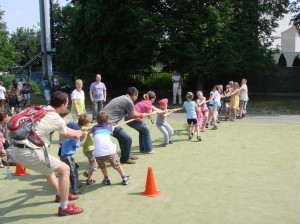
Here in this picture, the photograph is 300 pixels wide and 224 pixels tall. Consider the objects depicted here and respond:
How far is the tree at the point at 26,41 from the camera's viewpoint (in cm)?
8231

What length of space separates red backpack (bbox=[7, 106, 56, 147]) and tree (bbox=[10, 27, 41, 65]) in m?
80.0

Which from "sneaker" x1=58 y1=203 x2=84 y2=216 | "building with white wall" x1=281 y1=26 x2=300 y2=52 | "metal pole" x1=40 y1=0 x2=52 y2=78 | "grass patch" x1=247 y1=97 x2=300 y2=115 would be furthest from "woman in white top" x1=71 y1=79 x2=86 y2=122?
"building with white wall" x1=281 y1=26 x2=300 y2=52

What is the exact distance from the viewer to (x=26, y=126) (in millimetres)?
5352

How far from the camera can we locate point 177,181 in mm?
7531

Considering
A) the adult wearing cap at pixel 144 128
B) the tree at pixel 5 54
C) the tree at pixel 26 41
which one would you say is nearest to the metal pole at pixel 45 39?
the tree at pixel 5 54

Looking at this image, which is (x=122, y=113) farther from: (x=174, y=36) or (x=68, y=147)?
(x=174, y=36)

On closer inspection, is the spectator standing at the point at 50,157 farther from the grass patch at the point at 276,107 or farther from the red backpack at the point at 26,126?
the grass patch at the point at 276,107

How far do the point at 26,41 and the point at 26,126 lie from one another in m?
83.1

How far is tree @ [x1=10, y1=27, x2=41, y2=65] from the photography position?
3241 inches

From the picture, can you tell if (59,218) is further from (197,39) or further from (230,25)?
(230,25)

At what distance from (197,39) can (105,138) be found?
15078 millimetres

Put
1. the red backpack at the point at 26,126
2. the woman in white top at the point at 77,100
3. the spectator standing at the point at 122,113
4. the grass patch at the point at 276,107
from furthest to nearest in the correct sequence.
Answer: the grass patch at the point at 276,107, the woman in white top at the point at 77,100, the spectator standing at the point at 122,113, the red backpack at the point at 26,126

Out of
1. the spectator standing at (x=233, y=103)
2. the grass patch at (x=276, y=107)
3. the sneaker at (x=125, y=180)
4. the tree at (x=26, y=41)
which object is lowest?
the sneaker at (x=125, y=180)

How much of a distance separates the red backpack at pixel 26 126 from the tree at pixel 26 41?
263ft
